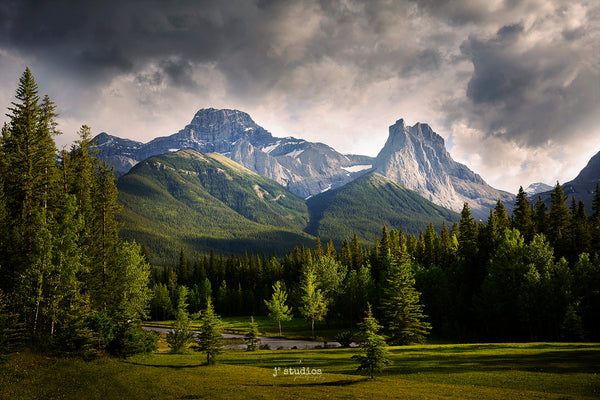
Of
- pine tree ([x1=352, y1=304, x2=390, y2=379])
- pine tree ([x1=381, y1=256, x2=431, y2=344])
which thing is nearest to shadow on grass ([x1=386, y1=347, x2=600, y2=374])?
pine tree ([x1=352, y1=304, x2=390, y2=379])

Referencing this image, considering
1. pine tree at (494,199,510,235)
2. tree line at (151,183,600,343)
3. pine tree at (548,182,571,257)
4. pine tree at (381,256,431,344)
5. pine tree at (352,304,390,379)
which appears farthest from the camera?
pine tree at (494,199,510,235)

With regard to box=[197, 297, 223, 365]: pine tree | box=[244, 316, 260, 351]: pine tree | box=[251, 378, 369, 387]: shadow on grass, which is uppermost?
box=[197, 297, 223, 365]: pine tree

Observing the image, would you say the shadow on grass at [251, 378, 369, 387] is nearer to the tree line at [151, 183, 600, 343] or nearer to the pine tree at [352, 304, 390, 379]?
the pine tree at [352, 304, 390, 379]

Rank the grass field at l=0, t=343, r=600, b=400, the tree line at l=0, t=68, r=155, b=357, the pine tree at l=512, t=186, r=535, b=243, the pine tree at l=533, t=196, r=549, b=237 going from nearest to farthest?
the grass field at l=0, t=343, r=600, b=400 → the tree line at l=0, t=68, r=155, b=357 → the pine tree at l=533, t=196, r=549, b=237 → the pine tree at l=512, t=186, r=535, b=243

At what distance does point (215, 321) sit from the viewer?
36094mm

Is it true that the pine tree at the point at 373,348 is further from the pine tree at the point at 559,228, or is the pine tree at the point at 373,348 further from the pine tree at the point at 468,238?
the pine tree at the point at 559,228

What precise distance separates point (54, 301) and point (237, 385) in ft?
80.2

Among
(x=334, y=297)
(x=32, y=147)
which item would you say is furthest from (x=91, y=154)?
(x=334, y=297)

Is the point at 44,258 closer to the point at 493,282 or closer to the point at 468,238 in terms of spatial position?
the point at 493,282

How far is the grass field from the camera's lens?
2273cm

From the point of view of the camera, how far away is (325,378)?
96.5ft

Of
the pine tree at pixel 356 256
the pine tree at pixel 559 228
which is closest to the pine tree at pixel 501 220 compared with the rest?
the pine tree at pixel 559 228

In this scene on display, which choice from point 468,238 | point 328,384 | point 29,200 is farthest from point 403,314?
point 29,200

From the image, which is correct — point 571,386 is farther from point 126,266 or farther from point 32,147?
point 126,266
